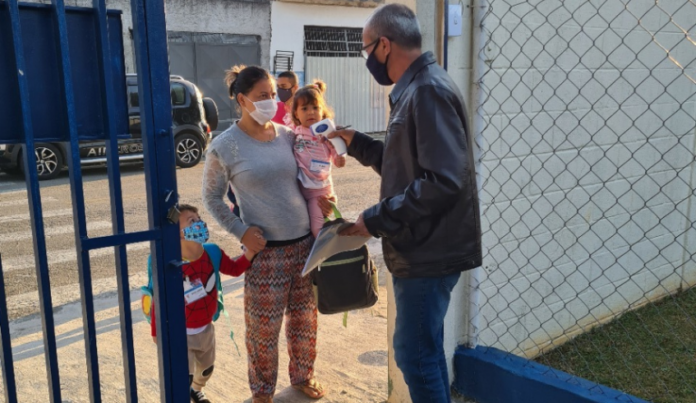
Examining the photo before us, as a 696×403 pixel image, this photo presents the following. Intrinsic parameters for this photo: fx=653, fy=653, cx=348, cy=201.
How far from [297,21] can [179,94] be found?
26.2 feet

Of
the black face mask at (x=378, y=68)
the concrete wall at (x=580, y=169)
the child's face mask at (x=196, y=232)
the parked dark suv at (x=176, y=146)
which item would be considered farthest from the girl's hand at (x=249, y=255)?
the parked dark suv at (x=176, y=146)

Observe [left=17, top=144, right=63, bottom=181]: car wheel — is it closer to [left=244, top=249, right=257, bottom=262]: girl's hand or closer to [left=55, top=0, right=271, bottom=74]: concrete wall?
[left=55, top=0, right=271, bottom=74]: concrete wall

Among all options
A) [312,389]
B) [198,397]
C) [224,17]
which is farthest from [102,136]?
[224,17]

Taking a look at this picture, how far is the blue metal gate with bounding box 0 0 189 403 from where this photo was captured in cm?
200

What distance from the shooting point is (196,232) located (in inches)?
121

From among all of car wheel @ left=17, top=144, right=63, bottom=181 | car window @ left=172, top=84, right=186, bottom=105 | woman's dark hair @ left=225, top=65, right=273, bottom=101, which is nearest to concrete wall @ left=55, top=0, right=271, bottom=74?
car window @ left=172, top=84, right=186, bottom=105

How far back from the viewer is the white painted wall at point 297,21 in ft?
64.7

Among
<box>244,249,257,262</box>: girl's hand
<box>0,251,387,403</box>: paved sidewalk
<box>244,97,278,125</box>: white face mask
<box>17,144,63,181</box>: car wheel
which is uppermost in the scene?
<box>244,97,278,125</box>: white face mask

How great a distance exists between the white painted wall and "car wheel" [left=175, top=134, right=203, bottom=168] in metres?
6.95

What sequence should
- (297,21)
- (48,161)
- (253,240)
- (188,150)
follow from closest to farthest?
(253,240) < (48,161) < (188,150) < (297,21)

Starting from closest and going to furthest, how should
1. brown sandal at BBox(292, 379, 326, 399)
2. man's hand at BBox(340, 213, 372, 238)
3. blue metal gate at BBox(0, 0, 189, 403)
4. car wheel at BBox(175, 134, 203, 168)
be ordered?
blue metal gate at BBox(0, 0, 189, 403) < man's hand at BBox(340, 213, 372, 238) < brown sandal at BBox(292, 379, 326, 399) < car wheel at BBox(175, 134, 203, 168)

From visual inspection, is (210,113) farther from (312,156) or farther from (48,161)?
(312,156)

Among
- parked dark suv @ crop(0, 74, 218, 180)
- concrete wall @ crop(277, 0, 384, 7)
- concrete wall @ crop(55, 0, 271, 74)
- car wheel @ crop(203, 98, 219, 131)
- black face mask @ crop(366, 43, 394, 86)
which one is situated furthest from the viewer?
concrete wall @ crop(277, 0, 384, 7)

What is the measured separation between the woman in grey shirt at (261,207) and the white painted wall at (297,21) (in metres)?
16.8
